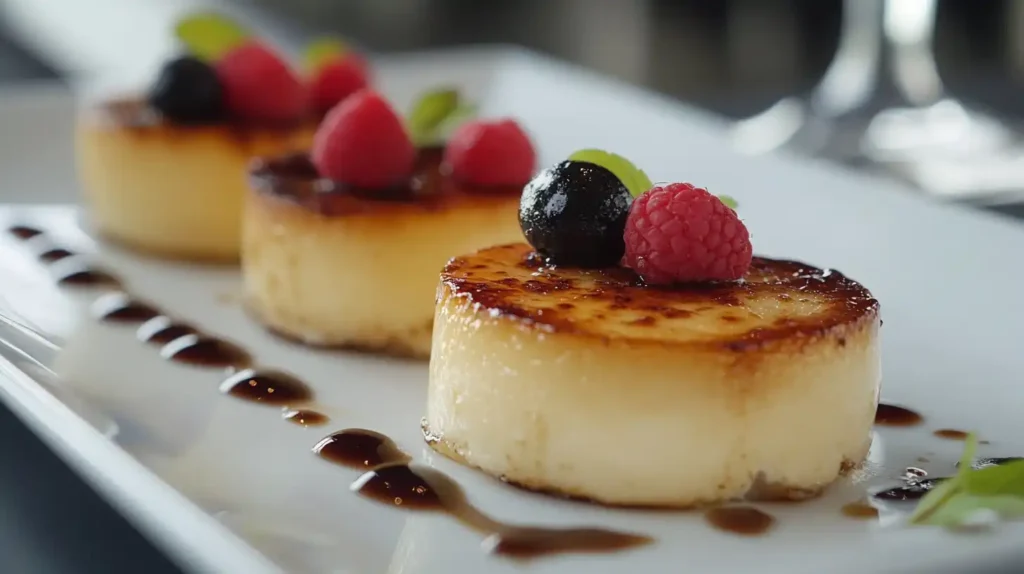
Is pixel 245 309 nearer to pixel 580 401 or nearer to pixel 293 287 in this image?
pixel 293 287

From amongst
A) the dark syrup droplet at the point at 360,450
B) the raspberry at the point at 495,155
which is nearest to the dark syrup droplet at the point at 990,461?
the dark syrup droplet at the point at 360,450

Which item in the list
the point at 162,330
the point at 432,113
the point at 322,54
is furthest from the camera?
the point at 322,54

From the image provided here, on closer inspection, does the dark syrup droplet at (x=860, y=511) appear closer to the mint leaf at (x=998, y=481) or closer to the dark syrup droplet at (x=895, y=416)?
the mint leaf at (x=998, y=481)

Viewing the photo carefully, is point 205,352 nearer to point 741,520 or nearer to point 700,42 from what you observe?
point 741,520

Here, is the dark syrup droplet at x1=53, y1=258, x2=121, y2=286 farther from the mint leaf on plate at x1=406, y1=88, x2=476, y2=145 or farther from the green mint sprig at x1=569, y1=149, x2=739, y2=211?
the green mint sprig at x1=569, y1=149, x2=739, y2=211

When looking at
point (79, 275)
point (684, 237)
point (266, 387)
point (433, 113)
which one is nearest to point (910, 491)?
A: point (684, 237)
